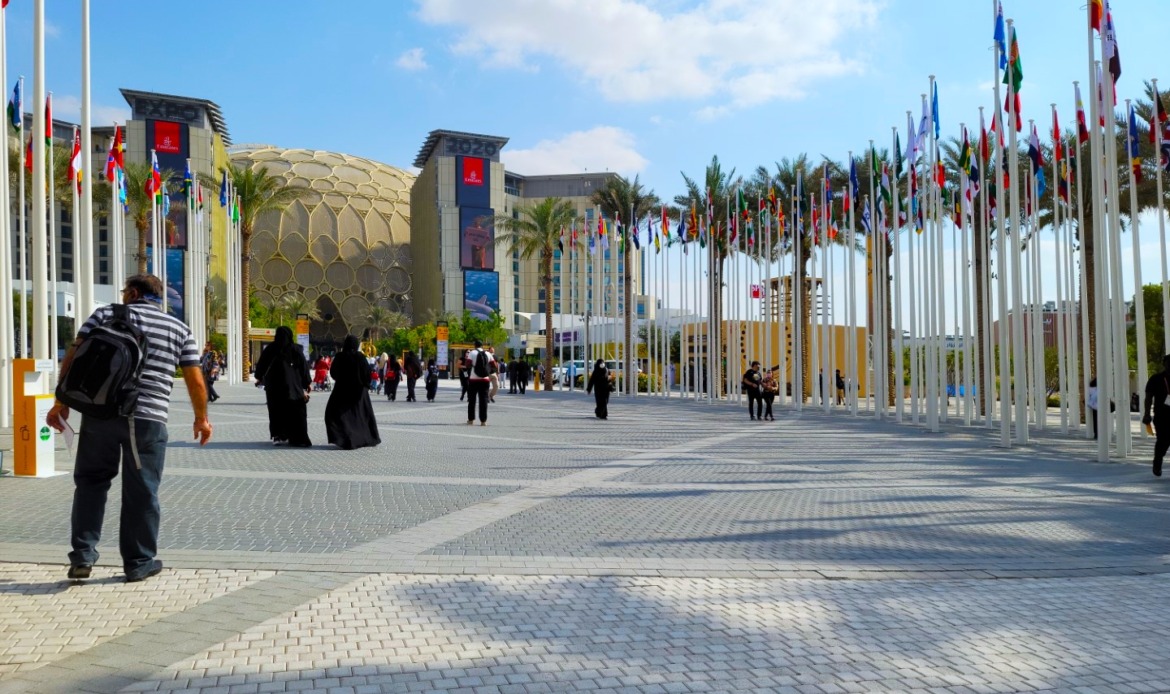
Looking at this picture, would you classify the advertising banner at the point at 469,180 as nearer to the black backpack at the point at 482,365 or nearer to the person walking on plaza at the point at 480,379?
the person walking on plaza at the point at 480,379

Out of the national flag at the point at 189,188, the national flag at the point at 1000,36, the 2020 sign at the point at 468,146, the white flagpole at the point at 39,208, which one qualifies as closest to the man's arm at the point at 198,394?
the white flagpole at the point at 39,208

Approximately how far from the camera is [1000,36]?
17719 millimetres

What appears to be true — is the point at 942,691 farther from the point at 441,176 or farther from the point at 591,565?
the point at 441,176

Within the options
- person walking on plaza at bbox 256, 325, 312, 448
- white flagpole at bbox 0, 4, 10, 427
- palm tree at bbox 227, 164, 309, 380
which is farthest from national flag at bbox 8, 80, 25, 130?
palm tree at bbox 227, 164, 309, 380

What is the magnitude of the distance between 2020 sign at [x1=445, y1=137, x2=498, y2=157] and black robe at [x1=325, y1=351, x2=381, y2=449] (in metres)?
90.8

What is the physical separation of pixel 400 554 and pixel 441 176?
95919 mm

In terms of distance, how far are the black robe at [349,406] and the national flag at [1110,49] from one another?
40.0 feet

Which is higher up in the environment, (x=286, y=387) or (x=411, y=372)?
(x=411, y=372)

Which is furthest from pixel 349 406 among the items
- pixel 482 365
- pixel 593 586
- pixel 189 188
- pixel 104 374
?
pixel 189 188

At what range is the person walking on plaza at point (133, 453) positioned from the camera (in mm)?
5184

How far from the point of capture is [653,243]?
43438mm


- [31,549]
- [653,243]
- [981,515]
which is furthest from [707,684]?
[653,243]

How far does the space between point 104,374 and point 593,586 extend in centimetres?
278

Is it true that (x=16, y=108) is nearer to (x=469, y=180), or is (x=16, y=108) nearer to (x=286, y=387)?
(x=286, y=387)
